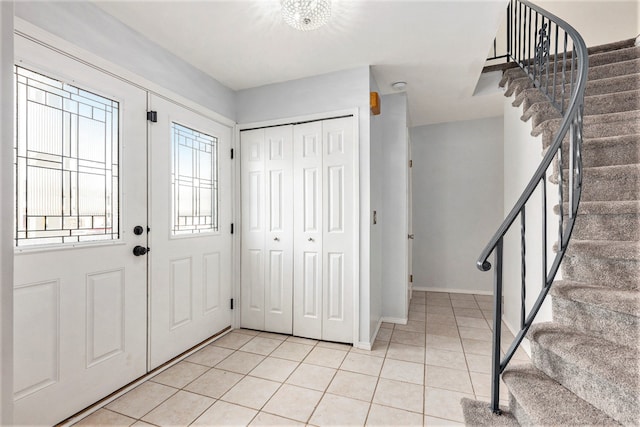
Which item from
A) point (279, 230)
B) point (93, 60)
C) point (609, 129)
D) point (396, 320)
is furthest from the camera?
point (396, 320)

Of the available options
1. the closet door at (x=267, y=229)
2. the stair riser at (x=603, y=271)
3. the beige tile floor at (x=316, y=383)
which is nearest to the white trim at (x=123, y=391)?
the beige tile floor at (x=316, y=383)

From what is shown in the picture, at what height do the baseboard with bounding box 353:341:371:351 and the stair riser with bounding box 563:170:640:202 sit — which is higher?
the stair riser with bounding box 563:170:640:202

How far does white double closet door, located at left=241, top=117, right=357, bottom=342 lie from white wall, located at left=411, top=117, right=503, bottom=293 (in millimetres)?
2325

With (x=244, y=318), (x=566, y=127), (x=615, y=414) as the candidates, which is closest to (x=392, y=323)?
(x=244, y=318)

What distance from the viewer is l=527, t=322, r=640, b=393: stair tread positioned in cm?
108

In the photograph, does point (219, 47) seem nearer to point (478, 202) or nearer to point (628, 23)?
point (478, 202)

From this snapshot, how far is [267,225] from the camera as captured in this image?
2996mm

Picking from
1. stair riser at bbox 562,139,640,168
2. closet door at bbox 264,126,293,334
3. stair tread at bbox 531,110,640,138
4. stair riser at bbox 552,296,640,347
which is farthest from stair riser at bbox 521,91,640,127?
closet door at bbox 264,126,293,334

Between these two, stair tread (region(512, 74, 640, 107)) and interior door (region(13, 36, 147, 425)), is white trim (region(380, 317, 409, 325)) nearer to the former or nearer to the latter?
interior door (region(13, 36, 147, 425))

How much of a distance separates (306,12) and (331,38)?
51cm

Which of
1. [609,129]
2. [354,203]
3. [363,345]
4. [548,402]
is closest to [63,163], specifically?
[354,203]

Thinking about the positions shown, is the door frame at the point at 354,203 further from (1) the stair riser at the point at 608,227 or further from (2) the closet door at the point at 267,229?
(1) the stair riser at the point at 608,227

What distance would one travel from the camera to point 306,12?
5.71 feet

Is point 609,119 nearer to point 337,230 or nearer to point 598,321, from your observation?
point 598,321
